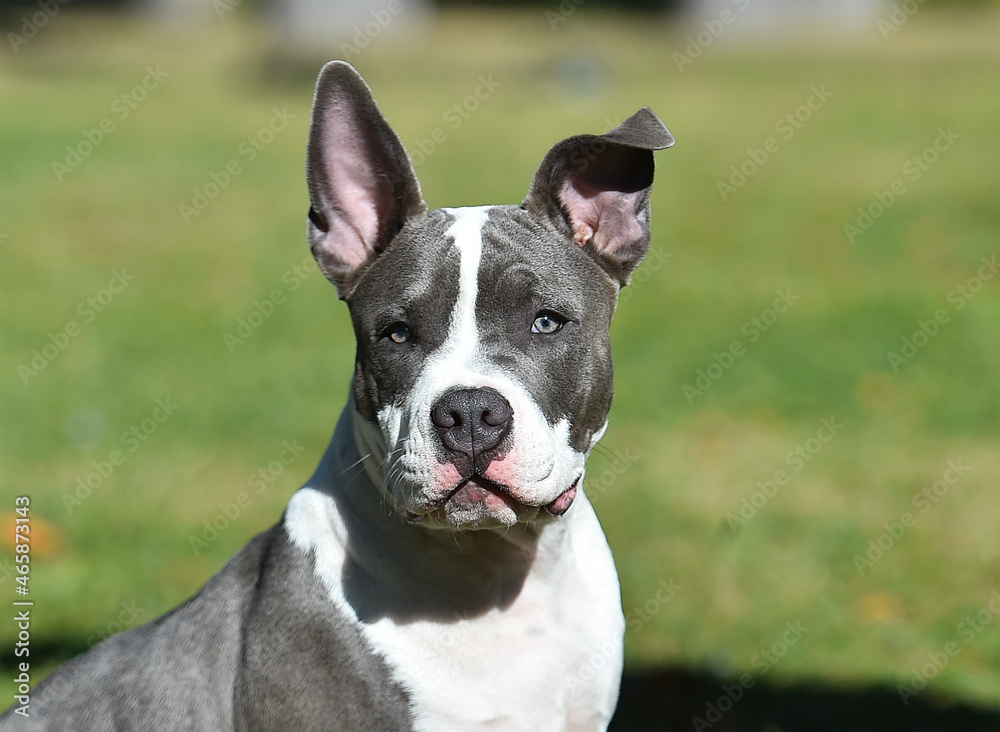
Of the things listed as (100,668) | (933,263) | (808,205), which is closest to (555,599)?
(100,668)

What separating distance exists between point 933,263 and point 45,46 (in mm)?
20264

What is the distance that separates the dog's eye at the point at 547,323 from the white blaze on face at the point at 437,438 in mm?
188

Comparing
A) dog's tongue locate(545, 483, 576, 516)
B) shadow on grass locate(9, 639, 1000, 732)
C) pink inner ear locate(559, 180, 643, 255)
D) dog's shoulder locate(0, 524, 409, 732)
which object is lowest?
shadow on grass locate(9, 639, 1000, 732)

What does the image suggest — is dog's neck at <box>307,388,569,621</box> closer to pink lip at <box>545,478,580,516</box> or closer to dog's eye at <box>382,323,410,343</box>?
pink lip at <box>545,478,580,516</box>

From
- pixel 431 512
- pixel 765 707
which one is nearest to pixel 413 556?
pixel 431 512

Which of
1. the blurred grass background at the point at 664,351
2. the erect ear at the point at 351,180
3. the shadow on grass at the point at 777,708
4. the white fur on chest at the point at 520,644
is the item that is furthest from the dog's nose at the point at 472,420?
the blurred grass background at the point at 664,351

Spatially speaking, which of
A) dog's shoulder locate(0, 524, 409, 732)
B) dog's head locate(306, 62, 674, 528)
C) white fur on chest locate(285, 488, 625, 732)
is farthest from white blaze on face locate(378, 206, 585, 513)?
dog's shoulder locate(0, 524, 409, 732)

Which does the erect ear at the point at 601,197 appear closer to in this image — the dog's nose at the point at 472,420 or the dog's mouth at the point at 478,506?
the dog's nose at the point at 472,420

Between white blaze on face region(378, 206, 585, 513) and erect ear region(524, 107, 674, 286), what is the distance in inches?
16.3

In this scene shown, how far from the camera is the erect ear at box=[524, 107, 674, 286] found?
3.66 meters

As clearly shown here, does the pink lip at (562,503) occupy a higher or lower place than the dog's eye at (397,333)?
lower

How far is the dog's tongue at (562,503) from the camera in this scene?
3.38 metres

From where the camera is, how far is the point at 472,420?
3129 millimetres

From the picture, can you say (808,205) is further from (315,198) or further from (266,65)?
(266,65)
